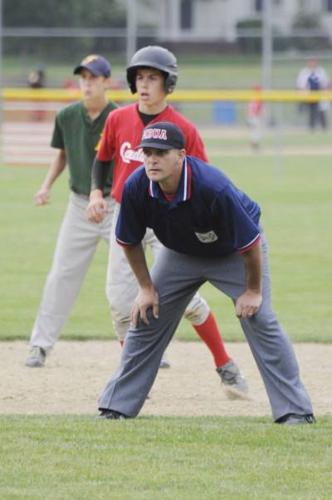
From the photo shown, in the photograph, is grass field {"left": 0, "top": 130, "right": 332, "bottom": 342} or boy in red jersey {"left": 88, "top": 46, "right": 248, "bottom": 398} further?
grass field {"left": 0, "top": 130, "right": 332, "bottom": 342}

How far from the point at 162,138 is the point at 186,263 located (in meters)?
0.79

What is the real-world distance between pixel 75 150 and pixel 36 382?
5.16ft

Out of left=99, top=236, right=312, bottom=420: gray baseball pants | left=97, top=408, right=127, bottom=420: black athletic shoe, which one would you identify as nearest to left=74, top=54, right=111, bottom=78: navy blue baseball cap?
left=99, top=236, right=312, bottom=420: gray baseball pants

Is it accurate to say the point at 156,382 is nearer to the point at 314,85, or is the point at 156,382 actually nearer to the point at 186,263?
the point at 186,263

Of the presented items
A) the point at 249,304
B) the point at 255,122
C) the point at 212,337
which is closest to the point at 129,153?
the point at 212,337

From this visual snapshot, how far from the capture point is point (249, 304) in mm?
6656

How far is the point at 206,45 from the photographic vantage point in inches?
1564

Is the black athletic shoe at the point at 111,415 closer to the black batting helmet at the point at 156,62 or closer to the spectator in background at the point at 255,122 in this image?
the black batting helmet at the point at 156,62

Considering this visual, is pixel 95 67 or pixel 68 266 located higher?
pixel 95 67

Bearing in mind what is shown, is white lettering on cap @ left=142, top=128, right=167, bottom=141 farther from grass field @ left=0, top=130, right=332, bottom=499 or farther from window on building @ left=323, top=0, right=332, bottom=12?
window on building @ left=323, top=0, right=332, bottom=12

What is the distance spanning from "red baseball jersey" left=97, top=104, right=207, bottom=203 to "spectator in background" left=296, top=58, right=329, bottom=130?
29.3 metres

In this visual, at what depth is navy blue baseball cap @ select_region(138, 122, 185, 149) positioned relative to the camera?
6.33m

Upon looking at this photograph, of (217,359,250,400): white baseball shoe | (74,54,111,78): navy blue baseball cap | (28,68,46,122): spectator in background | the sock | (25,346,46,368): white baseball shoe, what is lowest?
(28,68,46,122): spectator in background

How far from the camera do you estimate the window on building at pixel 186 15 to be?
4425 centimetres
